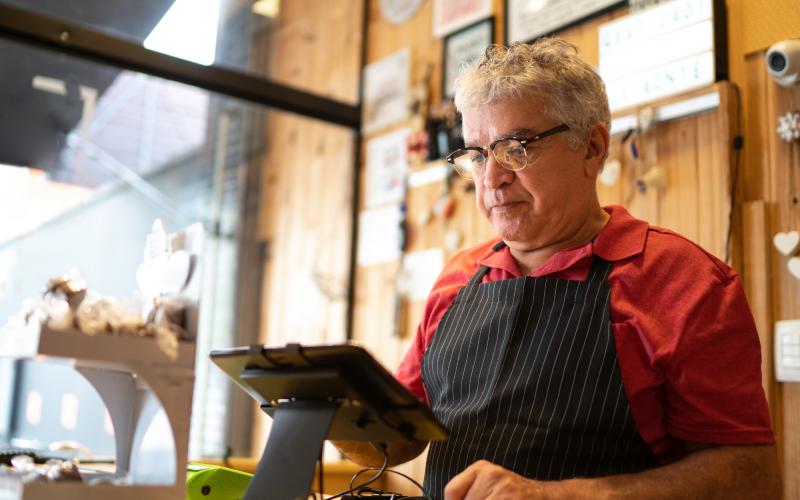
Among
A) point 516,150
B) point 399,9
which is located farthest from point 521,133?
point 399,9

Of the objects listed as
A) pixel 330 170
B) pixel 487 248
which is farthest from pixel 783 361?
pixel 330 170

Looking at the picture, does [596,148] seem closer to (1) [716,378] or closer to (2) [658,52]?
(1) [716,378]

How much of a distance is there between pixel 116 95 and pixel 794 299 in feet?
7.40

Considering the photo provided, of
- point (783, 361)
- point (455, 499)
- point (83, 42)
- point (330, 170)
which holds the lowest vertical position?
point (455, 499)

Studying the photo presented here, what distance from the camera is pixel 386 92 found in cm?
337

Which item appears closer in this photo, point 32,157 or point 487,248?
point 487,248

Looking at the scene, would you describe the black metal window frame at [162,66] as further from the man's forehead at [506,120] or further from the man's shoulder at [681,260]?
the man's shoulder at [681,260]

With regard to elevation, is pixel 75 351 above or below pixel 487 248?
below

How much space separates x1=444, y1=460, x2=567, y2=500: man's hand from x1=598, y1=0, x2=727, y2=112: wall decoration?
124 centimetres

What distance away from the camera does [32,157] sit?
2799 millimetres

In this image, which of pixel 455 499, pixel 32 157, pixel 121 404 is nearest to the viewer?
pixel 455 499

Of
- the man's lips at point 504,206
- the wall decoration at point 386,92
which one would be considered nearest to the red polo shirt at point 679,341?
the man's lips at point 504,206

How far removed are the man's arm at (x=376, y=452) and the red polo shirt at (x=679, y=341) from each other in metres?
0.44

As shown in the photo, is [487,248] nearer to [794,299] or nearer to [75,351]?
[794,299]
